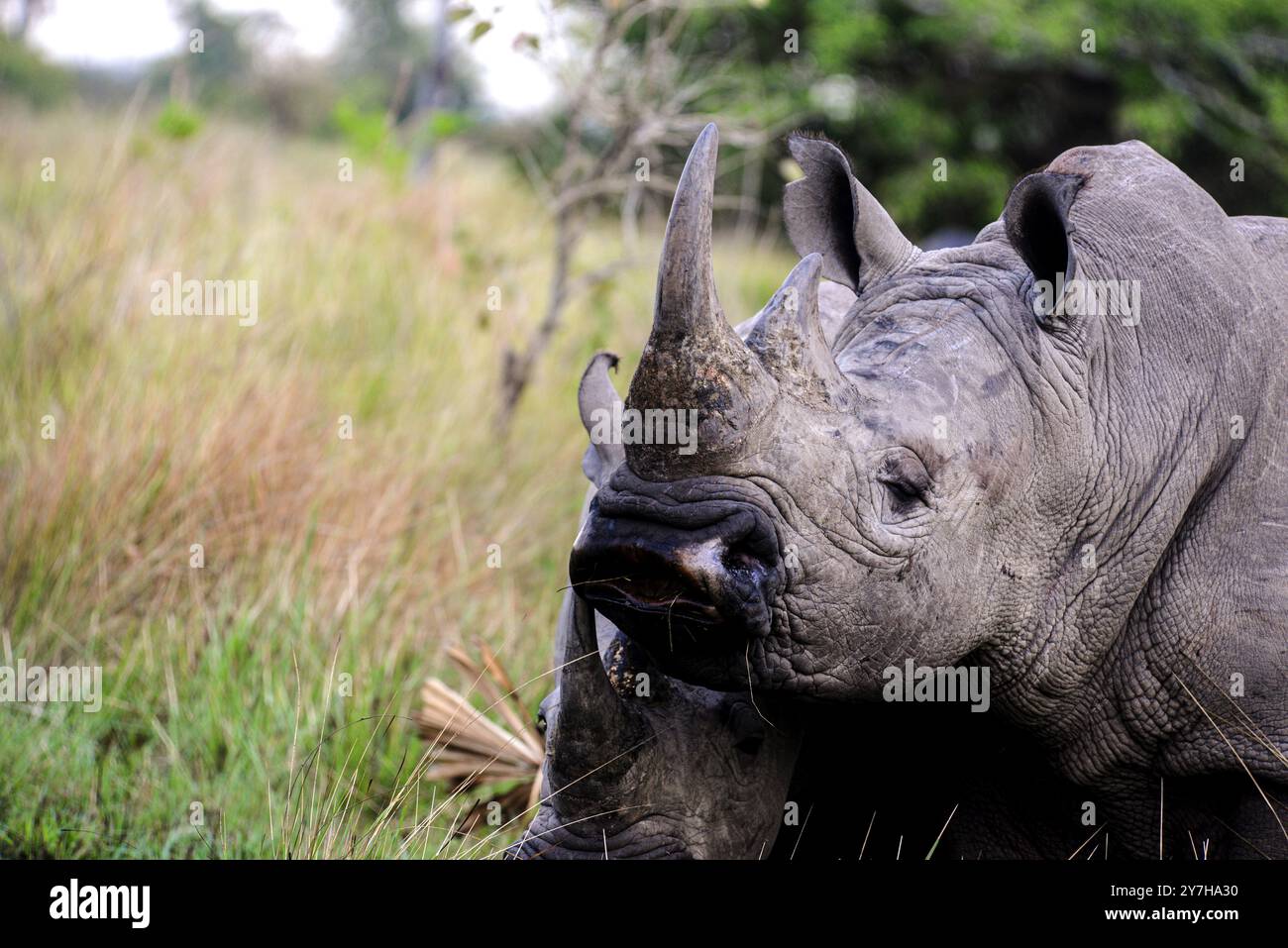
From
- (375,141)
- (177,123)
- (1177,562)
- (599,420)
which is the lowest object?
(1177,562)

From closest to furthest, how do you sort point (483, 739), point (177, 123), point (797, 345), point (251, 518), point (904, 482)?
1. point (797, 345)
2. point (904, 482)
3. point (483, 739)
4. point (251, 518)
5. point (177, 123)

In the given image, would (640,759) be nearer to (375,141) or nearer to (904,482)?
(904,482)

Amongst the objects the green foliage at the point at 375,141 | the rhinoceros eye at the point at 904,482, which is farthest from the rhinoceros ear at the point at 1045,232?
the green foliage at the point at 375,141

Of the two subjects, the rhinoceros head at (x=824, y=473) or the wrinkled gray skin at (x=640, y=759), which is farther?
the wrinkled gray skin at (x=640, y=759)

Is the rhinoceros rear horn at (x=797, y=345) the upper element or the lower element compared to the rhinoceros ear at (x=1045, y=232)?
lower

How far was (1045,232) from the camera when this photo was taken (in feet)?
9.68

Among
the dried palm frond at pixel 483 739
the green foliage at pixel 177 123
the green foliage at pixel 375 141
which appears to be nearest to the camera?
the dried palm frond at pixel 483 739

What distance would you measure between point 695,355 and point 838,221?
113 centimetres

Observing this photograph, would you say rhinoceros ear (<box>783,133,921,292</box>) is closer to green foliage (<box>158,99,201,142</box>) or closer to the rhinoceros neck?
the rhinoceros neck

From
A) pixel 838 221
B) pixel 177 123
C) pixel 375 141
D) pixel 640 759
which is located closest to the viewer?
pixel 640 759

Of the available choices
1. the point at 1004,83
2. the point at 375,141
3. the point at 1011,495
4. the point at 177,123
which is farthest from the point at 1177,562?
the point at 1004,83

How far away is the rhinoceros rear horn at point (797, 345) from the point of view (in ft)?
8.21

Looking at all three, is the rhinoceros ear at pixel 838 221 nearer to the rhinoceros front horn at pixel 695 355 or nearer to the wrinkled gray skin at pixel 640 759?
the wrinkled gray skin at pixel 640 759

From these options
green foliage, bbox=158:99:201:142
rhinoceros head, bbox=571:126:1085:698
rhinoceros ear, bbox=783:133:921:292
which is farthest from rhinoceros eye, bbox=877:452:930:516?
green foliage, bbox=158:99:201:142
